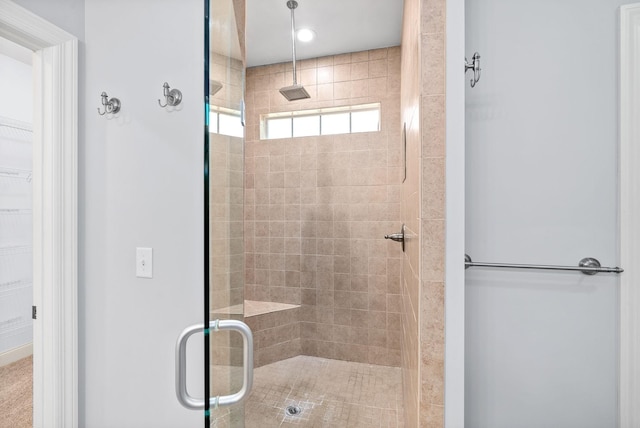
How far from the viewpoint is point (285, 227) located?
2.85 metres

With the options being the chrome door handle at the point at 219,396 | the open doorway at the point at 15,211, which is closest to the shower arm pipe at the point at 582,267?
the chrome door handle at the point at 219,396

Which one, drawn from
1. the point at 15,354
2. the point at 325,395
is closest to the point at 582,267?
the point at 325,395

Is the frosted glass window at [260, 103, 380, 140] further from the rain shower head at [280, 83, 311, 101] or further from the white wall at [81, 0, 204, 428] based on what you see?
the white wall at [81, 0, 204, 428]

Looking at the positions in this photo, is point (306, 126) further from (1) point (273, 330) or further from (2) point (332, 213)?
(1) point (273, 330)

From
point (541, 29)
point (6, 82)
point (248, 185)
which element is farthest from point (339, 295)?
point (6, 82)

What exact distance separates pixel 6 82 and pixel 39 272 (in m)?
2.68

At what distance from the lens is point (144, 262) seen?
1.11 meters

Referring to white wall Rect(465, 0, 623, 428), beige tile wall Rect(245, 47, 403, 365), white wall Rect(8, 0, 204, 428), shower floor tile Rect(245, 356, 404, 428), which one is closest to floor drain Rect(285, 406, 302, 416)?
shower floor tile Rect(245, 356, 404, 428)

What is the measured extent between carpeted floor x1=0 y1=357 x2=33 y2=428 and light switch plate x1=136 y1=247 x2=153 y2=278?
5.24ft

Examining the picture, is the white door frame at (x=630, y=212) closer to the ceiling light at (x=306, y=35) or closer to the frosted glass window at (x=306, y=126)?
the ceiling light at (x=306, y=35)

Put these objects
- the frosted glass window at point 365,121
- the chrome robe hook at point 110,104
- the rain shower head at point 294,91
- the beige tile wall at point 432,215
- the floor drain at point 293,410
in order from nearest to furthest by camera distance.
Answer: the beige tile wall at point 432,215
the chrome robe hook at point 110,104
the floor drain at point 293,410
the rain shower head at point 294,91
the frosted glass window at point 365,121

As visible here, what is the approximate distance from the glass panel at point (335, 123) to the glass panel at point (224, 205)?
1971mm

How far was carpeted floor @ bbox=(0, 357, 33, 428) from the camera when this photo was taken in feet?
5.78

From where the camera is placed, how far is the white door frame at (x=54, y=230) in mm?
1089
